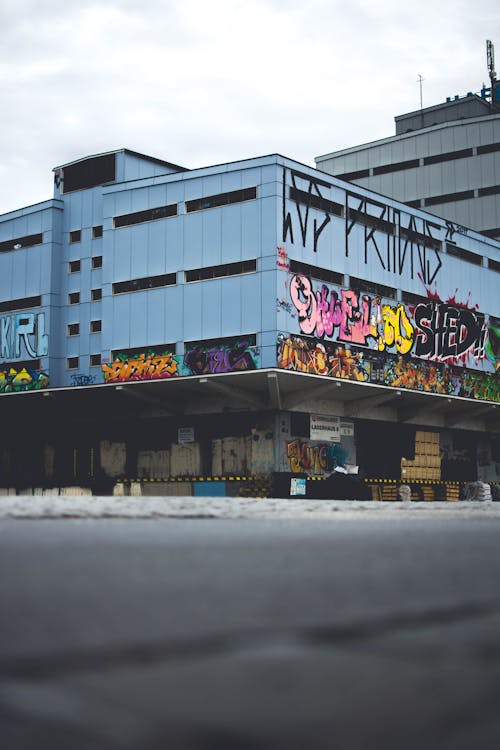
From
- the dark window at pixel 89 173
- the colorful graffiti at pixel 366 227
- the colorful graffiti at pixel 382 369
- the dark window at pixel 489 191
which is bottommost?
the colorful graffiti at pixel 382 369

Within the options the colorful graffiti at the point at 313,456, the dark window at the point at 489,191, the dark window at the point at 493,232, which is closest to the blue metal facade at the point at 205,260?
the colorful graffiti at the point at 313,456

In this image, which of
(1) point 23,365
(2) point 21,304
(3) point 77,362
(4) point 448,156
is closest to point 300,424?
(3) point 77,362

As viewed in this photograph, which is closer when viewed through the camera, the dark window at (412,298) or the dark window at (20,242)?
the dark window at (412,298)

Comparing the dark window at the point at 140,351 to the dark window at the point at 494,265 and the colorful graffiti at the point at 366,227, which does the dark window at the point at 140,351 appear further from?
the dark window at the point at 494,265

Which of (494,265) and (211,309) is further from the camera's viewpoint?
(494,265)

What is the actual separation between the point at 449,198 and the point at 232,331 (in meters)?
36.2

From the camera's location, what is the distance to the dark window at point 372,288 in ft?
121

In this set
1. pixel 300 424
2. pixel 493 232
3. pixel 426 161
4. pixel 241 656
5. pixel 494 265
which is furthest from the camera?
pixel 426 161

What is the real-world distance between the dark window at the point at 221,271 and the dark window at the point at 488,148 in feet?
117

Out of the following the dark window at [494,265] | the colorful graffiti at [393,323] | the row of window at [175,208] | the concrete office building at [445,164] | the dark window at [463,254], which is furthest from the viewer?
the concrete office building at [445,164]

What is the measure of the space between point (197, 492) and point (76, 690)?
33663 mm

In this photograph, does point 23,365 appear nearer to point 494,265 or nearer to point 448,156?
point 494,265

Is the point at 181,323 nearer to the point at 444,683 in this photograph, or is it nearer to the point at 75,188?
the point at 75,188

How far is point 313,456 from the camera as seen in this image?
34.2 metres
